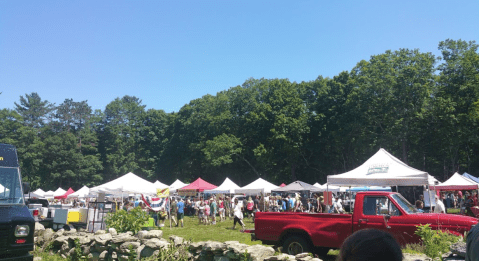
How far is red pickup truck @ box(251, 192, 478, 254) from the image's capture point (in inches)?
340

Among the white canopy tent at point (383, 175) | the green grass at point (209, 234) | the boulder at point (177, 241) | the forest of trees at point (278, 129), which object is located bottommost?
the green grass at point (209, 234)

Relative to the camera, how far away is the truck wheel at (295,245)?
907 centimetres

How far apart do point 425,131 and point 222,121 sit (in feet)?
85.7

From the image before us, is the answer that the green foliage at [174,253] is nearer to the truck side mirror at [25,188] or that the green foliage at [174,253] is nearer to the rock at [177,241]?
the rock at [177,241]

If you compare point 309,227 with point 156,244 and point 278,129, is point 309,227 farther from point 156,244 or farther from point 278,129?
point 278,129

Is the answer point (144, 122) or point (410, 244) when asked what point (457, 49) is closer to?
point (410, 244)

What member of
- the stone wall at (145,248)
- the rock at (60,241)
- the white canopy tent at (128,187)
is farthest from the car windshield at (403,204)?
the white canopy tent at (128,187)

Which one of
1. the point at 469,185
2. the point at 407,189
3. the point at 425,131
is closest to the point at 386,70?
the point at 425,131

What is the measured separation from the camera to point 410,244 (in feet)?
27.5

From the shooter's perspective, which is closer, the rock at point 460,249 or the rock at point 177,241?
the rock at point 460,249

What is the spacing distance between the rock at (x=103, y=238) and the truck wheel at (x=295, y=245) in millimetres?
4574

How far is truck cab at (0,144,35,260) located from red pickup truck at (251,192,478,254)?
5.32 meters

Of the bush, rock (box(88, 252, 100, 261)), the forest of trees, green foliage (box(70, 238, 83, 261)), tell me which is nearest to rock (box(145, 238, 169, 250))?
rock (box(88, 252, 100, 261))

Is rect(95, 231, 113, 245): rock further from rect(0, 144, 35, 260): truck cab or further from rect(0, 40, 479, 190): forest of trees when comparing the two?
rect(0, 40, 479, 190): forest of trees
